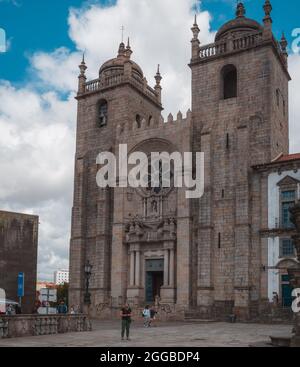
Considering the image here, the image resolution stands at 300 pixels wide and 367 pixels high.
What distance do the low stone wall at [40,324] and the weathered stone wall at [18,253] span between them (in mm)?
23369

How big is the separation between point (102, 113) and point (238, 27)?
13.1 meters

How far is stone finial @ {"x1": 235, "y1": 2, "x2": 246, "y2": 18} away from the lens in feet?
137

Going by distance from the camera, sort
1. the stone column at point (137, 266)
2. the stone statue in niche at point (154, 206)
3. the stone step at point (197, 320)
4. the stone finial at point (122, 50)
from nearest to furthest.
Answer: the stone step at point (197, 320), the stone column at point (137, 266), the stone statue in niche at point (154, 206), the stone finial at point (122, 50)

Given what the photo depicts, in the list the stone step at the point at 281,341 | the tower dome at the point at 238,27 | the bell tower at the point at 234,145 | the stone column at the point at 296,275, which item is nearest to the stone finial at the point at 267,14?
the bell tower at the point at 234,145

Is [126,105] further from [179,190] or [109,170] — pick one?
[179,190]

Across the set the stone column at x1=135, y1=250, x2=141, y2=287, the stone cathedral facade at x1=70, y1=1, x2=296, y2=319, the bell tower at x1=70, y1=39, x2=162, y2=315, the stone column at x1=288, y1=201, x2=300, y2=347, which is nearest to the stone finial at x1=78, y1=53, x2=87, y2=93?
the bell tower at x1=70, y1=39, x2=162, y2=315

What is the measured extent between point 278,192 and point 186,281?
853cm

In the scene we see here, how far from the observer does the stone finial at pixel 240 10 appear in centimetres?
4167

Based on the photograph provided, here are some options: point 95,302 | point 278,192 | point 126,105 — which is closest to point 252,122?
point 278,192

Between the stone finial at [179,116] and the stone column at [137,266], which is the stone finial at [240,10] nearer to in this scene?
the stone finial at [179,116]

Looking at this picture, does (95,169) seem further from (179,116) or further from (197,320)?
(197,320)

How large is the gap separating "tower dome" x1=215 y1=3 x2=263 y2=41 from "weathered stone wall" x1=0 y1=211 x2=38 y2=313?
77.2 feet

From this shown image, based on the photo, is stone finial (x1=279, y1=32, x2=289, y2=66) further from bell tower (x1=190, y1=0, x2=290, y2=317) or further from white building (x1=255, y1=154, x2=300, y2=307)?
white building (x1=255, y1=154, x2=300, y2=307)
